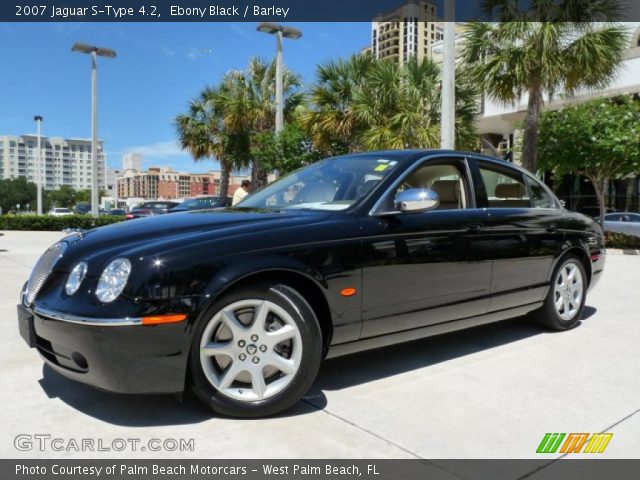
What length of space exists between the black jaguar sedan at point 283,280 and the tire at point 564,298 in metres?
0.47

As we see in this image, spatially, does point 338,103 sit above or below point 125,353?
above

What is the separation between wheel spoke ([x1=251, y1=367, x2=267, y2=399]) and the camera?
2783 mm

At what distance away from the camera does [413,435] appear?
104 inches

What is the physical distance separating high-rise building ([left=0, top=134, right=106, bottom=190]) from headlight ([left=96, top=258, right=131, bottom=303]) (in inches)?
3603

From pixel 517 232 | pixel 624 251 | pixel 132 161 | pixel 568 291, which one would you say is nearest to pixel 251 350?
pixel 517 232

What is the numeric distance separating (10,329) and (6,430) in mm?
2372

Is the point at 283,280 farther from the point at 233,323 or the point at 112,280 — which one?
the point at 112,280

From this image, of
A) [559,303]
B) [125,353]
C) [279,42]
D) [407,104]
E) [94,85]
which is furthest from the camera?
[94,85]

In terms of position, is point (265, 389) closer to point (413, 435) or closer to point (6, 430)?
point (413, 435)

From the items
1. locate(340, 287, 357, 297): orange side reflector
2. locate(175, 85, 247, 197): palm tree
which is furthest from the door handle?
locate(175, 85, 247, 197): palm tree

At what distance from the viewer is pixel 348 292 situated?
10.1ft

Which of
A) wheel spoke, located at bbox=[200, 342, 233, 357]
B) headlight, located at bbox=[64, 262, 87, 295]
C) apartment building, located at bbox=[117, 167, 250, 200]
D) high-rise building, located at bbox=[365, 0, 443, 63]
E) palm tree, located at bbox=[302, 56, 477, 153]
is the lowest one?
wheel spoke, located at bbox=[200, 342, 233, 357]

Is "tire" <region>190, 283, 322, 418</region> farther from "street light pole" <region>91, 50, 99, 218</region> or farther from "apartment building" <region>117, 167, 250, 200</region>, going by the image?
"apartment building" <region>117, 167, 250, 200</region>

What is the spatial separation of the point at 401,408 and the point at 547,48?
11.9 m
